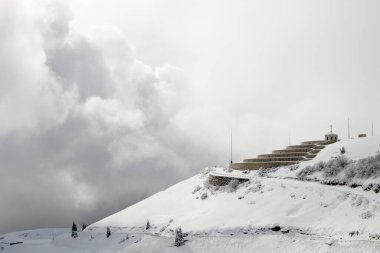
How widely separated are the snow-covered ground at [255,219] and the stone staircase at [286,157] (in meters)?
1.95

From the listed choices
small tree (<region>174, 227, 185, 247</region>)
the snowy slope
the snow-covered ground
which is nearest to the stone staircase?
the snow-covered ground

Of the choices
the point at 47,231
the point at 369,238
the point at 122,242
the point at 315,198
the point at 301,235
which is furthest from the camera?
the point at 47,231

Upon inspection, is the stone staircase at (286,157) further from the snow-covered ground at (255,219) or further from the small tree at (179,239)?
the small tree at (179,239)

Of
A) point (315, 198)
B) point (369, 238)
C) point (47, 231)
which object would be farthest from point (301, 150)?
point (47, 231)

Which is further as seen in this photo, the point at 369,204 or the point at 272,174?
the point at 272,174

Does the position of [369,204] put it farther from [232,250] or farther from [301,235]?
[232,250]

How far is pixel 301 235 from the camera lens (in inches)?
1340

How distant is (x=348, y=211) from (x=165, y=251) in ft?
54.2

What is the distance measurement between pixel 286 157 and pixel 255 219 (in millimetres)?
20975

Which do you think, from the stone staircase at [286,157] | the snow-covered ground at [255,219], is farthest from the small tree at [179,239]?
the stone staircase at [286,157]

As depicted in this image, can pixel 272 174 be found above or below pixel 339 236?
above

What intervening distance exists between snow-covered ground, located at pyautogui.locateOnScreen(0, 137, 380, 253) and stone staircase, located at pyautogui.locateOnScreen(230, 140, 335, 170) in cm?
195

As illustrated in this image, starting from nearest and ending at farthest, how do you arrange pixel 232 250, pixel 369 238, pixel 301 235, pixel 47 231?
pixel 369 238
pixel 301 235
pixel 232 250
pixel 47 231

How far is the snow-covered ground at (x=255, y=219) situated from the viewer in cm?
3309
